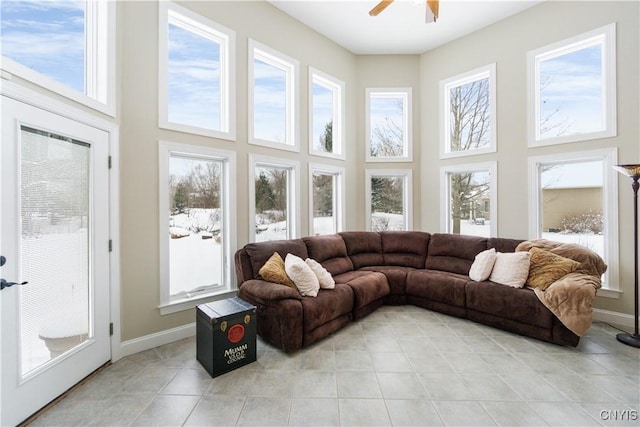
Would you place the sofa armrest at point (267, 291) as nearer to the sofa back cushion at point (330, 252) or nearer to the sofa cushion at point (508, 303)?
the sofa back cushion at point (330, 252)

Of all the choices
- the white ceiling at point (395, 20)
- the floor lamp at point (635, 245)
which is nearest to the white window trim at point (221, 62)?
the white ceiling at point (395, 20)

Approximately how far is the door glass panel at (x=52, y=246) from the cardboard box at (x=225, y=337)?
0.94m

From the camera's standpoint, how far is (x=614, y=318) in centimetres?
317

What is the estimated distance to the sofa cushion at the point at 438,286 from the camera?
11.1ft

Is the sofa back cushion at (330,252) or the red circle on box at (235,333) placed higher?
the sofa back cushion at (330,252)

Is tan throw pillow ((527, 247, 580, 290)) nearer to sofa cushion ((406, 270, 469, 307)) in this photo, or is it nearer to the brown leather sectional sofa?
the brown leather sectional sofa

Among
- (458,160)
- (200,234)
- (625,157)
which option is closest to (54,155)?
(200,234)

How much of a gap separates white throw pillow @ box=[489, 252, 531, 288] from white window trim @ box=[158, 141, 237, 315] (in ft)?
10.6

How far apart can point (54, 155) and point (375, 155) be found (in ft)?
14.4

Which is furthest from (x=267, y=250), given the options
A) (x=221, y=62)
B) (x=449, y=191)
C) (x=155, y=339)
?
(x=449, y=191)

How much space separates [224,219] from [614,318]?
484 centimetres

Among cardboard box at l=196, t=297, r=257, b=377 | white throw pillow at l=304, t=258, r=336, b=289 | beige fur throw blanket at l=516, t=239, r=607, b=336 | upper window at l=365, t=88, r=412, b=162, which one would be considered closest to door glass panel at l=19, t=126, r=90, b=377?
cardboard box at l=196, t=297, r=257, b=377

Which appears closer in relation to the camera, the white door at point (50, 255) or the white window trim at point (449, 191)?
the white door at point (50, 255)

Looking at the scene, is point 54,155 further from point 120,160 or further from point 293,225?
point 293,225
